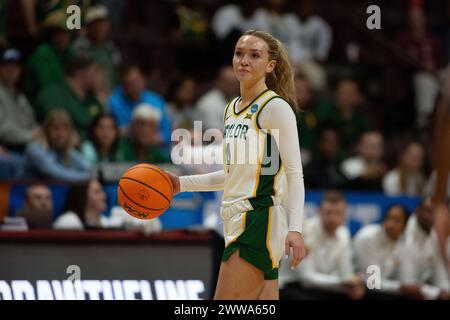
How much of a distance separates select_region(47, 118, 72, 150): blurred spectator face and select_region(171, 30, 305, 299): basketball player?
13.4 ft

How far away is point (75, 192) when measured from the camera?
7.74 metres

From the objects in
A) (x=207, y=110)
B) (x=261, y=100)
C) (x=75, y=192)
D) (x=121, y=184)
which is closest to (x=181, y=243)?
(x=75, y=192)

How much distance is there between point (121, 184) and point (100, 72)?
549 centimetres

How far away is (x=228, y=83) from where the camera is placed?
1034 centimetres

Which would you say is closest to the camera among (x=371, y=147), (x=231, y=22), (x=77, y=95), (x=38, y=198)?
(x=38, y=198)

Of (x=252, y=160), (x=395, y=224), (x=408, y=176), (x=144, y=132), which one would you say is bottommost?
(x=395, y=224)

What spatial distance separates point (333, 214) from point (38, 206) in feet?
8.94

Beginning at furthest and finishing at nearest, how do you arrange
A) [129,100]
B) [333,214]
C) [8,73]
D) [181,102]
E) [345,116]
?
[345,116] < [181,102] < [129,100] < [8,73] < [333,214]

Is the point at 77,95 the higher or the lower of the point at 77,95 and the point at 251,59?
the lower

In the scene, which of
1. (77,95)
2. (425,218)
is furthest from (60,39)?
(425,218)

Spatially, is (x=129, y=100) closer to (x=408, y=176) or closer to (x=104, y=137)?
(x=104, y=137)

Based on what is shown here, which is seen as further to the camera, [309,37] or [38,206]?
[309,37]

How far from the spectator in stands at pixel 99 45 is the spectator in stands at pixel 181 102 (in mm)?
729

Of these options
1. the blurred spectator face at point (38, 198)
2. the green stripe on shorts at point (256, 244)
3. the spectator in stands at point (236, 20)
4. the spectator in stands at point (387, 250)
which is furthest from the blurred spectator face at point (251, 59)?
the spectator in stands at point (236, 20)
